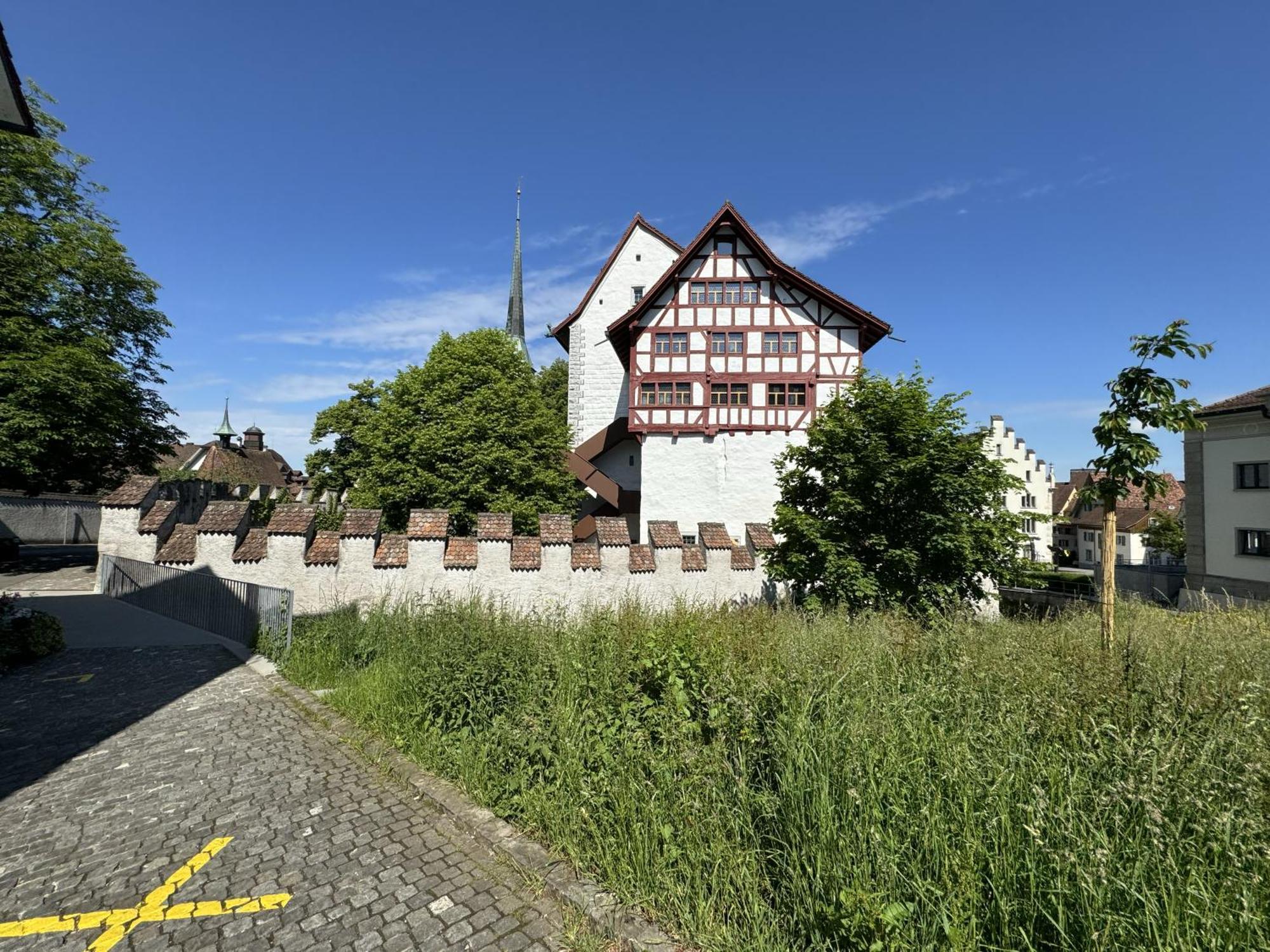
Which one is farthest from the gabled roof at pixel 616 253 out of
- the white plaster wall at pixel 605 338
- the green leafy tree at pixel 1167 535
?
the green leafy tree at pixel 1167 535

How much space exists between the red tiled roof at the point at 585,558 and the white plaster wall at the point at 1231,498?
2311 cm

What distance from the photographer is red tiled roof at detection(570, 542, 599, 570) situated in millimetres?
10367

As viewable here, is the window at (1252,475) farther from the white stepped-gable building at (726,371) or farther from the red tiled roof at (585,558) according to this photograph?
the red tiled roof at (585,558)

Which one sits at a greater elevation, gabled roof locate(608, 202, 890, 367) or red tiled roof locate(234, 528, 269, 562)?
gabled roof locate(608, 202, 890, 367)

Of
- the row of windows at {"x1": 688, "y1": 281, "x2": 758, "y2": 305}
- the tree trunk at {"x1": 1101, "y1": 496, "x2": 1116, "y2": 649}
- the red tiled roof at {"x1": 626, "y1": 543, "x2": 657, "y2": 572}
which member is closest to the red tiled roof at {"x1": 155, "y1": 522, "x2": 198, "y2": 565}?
the red tiled roof at {"x1": 626, "y1": 543, "x2": 657, "y2": 572}

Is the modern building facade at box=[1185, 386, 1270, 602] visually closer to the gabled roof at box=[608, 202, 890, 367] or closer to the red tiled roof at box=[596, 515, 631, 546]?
the gabled roof at box=[608, 202, 890, 367]

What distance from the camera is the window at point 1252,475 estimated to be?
18.3m

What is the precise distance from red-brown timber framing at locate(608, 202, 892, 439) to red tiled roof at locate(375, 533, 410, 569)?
1215 centimetres

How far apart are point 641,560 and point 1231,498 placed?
22.8m

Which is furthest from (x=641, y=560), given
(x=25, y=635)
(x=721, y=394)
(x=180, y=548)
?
(x=721, y=394)

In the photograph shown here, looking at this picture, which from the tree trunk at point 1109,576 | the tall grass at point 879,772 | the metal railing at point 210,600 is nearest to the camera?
the tall grass at point 879,772

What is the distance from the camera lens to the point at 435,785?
413cm

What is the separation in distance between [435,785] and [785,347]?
1953 centimetres

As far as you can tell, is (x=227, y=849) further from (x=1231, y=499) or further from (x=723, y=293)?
(x=1231, y=499)
